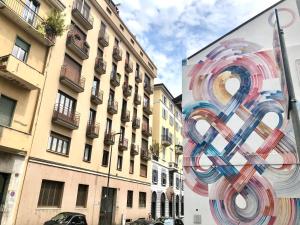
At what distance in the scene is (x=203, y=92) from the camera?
13031mm

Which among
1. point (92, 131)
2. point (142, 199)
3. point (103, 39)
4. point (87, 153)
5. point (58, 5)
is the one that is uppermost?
point (103, 39)

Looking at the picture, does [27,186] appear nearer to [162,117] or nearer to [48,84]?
[48,84]

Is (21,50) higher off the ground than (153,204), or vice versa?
(21,50)

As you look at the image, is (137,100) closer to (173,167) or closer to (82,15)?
(82,15)

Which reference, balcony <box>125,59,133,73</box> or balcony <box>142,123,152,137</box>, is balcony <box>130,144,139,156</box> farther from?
balcony <box>125,59,133,73</box>

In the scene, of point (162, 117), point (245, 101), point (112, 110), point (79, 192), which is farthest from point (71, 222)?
point (162, 117)

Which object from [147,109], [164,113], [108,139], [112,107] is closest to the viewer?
[108,139]

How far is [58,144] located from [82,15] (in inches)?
548

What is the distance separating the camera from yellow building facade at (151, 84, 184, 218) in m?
45.2

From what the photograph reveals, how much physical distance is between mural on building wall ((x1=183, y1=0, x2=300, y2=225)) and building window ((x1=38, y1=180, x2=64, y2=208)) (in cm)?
1503

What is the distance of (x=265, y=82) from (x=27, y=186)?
1811 centimetres

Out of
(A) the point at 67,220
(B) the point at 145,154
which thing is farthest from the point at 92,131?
(B) the point at 145,154

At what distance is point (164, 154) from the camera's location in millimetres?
50594

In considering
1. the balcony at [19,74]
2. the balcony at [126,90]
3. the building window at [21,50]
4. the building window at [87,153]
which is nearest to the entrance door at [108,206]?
the building window at [87,153]
